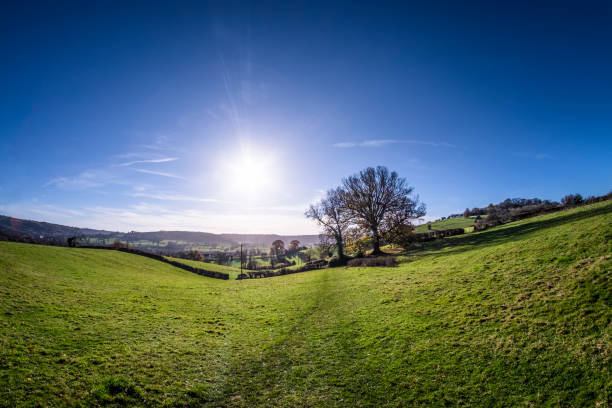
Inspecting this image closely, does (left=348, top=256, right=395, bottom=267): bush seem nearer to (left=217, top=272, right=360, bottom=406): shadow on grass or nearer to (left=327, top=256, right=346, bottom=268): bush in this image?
(left=327, top=256, right=346, bottom=268): bush

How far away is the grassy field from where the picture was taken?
6.08m

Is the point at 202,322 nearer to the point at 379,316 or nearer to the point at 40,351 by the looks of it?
the point at 40,351

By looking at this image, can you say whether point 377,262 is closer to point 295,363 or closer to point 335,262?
point 335,262

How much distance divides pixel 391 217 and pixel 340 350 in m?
30.6

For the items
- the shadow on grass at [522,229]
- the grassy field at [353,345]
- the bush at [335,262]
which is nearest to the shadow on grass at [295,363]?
the grassy field at [353,345]

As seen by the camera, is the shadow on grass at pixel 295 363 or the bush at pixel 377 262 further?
the bush at pixel 377 262

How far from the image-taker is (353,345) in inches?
379

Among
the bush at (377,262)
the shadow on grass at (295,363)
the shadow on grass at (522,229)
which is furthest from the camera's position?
the bush at (377,262)

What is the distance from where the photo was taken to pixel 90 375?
692 centimetres

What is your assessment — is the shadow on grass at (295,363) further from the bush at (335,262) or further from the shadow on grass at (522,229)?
the bush at (335,262)

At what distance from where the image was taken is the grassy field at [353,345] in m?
6.08

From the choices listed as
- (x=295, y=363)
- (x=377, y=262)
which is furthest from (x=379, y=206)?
(x=295, y=363)

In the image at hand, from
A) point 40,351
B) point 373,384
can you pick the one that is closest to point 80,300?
point 40,351

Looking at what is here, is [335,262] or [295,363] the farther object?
[335,262]
